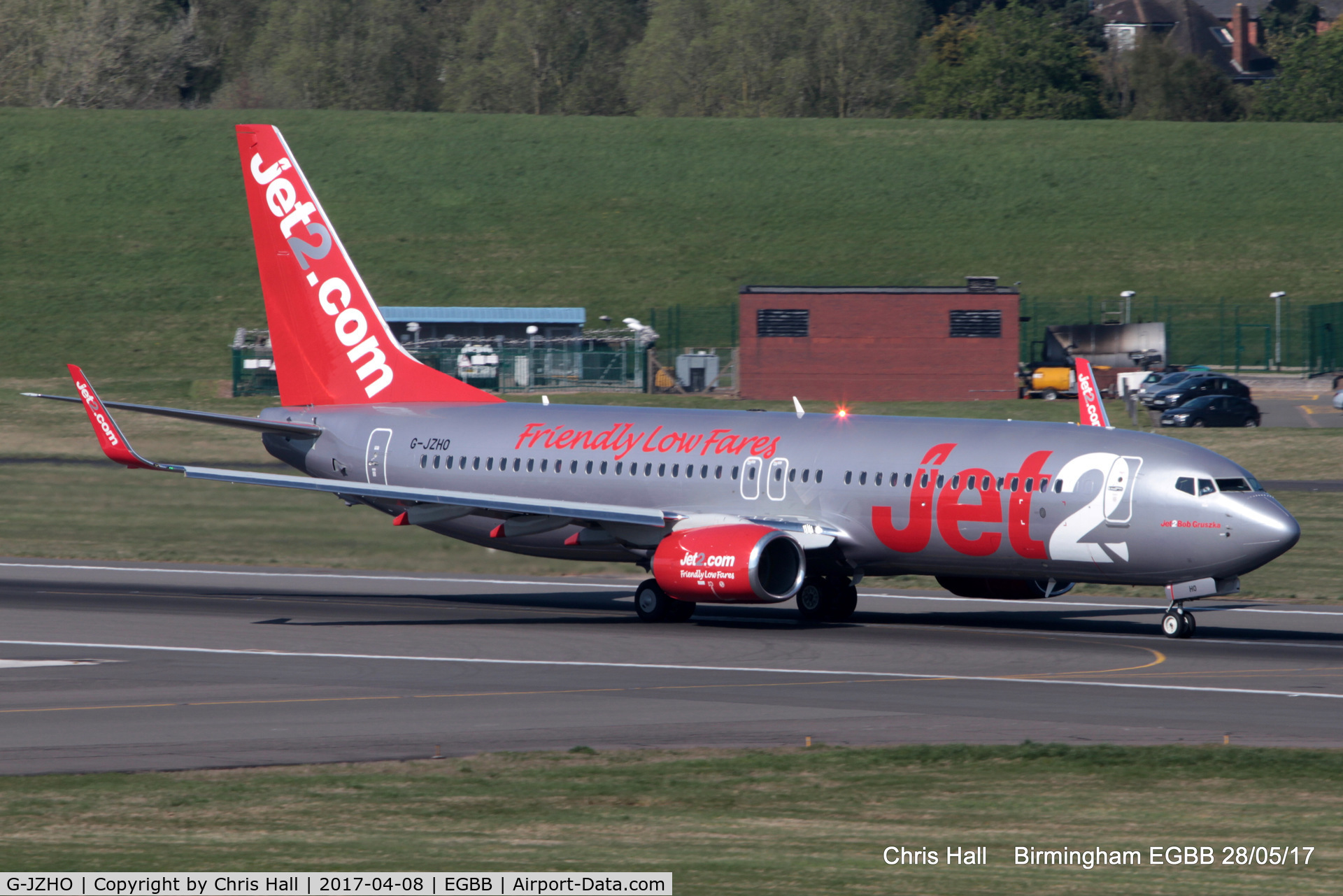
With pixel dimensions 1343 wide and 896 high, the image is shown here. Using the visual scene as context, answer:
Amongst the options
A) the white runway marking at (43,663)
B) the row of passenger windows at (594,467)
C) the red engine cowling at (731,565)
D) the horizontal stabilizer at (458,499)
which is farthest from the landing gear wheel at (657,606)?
the white runway marking at (43,663)

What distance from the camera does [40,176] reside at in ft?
416

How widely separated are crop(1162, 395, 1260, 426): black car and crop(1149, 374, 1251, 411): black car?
7.81ft

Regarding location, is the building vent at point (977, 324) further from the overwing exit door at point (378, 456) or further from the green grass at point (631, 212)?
the overwing exit door at point (378, 456)

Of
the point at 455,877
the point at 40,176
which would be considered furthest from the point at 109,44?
the point at 455,877

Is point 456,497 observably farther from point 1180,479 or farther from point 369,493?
point 1180,479

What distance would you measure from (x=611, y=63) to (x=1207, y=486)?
5690 inches

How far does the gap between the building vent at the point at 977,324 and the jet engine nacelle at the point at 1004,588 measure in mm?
58486

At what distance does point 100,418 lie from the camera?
35.8 metres

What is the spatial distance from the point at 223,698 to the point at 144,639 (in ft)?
25.7

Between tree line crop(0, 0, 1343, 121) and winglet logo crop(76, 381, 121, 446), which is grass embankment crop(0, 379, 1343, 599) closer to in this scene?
winglet logo crop(76, 381, 121, 446)

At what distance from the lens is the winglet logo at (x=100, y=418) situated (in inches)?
1401

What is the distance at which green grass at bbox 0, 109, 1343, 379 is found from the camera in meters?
117

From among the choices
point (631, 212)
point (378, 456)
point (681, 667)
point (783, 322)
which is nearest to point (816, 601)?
point (681, 667)
